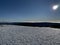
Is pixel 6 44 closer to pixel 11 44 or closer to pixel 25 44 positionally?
pixel 11 44

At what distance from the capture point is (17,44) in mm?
5121

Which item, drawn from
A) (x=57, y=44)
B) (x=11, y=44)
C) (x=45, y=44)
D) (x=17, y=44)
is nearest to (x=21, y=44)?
(x=17, y=44)

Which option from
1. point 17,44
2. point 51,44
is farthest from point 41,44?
point 17,44

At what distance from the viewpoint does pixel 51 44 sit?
17.0 feet

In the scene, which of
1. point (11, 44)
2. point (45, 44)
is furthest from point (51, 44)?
point (11, 44)

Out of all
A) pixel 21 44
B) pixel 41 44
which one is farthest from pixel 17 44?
pixel 41 44

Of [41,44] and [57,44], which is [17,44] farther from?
[57,44]

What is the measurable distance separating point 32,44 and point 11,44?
1146mm

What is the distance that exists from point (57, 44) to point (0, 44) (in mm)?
3148

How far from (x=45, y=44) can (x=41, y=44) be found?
0.22m

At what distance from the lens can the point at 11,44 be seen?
5.04 m

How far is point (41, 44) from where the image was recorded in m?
5.19

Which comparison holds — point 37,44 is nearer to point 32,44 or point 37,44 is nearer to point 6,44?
point 32,44

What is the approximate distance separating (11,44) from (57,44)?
256cm
